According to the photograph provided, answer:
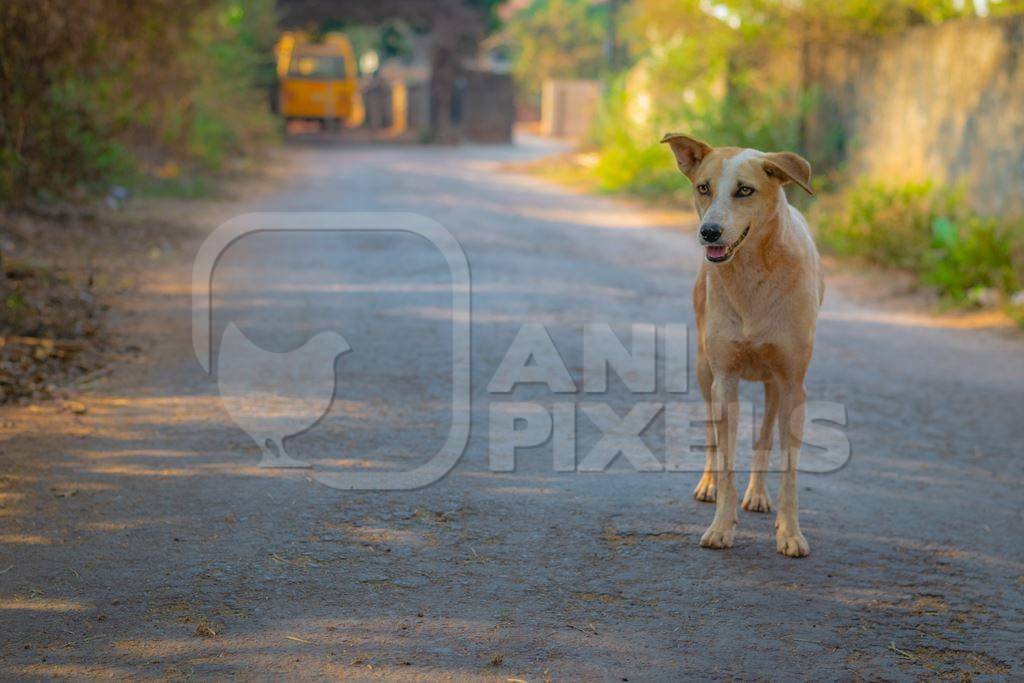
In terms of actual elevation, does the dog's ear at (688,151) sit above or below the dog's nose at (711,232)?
above

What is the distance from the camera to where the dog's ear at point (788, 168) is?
428 centimetres

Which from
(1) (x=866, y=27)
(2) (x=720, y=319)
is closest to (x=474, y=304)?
(2) (x=720, y=319)

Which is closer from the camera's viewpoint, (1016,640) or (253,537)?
(1016,640)

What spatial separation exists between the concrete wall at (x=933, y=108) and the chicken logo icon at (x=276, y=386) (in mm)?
6525

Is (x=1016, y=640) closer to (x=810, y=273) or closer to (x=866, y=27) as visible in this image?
(x=810, y=273)

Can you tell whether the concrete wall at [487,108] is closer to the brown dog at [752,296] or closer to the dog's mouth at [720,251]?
the brown dog at [752,296]

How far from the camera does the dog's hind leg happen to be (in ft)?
16.1

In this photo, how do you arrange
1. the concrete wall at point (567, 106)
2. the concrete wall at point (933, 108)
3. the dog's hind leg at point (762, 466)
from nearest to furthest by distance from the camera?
the dog's hind leg at point (762, 466), the concrete wall at point (933, 108), the concrete wall at point (567, 106)

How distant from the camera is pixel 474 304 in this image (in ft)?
30.0

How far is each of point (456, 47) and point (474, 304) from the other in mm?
24885

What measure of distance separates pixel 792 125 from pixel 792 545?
1159 cm

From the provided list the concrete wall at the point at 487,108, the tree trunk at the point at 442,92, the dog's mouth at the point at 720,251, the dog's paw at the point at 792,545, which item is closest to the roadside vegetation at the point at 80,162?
the dog's mouth at the point at 720,251

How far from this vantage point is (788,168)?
4.30 meters

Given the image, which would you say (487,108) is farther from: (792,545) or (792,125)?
(792,545)
